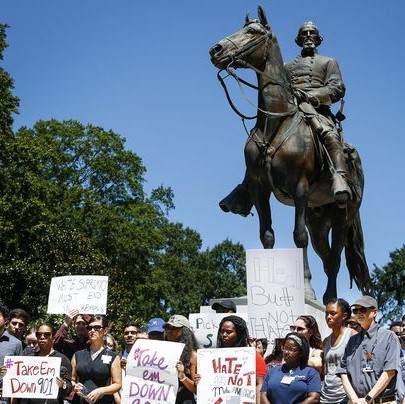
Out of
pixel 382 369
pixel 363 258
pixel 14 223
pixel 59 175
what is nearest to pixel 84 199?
pixel 59 175

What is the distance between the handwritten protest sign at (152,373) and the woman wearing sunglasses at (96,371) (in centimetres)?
61

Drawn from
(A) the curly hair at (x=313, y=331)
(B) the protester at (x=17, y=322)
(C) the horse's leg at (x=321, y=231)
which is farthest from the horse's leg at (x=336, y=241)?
(B) the protester at (x=17, y=322)

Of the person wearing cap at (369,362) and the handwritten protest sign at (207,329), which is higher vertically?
the handwritten protest sign at (207,329)

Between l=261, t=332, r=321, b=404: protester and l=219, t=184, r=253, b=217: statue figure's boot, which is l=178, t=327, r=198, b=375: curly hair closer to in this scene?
l=261, t=332, r=321, b=404: protester

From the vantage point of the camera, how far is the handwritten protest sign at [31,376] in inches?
385

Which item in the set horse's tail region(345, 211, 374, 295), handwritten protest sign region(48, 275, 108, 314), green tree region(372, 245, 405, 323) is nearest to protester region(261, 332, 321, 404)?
handwritten protest sign region(48, 275, 108, 314)

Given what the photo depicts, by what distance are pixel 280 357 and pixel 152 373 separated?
195cm

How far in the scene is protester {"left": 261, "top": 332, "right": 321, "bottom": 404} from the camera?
26.9 ft

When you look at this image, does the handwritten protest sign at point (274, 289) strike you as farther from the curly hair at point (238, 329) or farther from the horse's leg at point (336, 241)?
the horse's leg at point (336, 241)

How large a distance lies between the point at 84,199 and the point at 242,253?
136 feet

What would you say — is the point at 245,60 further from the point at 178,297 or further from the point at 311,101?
the point at 178,297

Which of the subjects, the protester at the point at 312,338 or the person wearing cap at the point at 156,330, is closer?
the protester at the point at 312,338

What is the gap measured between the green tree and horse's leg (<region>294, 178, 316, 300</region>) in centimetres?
6568

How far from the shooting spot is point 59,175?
1794 inches
